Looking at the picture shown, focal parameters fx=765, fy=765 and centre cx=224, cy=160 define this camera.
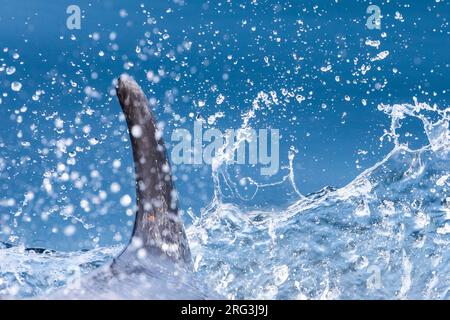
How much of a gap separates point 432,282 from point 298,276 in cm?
268

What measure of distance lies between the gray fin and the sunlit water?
647 centimetres

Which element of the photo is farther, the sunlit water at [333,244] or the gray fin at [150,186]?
the sunlit water at [333,244]

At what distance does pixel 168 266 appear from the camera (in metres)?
7.16

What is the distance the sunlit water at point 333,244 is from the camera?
1455cm

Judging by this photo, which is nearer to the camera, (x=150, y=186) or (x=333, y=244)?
(x=150, y=186)

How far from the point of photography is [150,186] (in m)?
7.58

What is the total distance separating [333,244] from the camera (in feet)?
53.4

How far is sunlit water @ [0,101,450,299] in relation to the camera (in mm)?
14547

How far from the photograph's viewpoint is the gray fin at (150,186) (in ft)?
23.9

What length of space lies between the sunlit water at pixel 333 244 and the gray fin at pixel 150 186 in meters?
6.47

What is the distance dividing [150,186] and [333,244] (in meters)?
9.33
